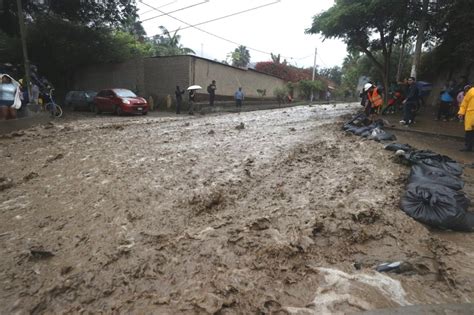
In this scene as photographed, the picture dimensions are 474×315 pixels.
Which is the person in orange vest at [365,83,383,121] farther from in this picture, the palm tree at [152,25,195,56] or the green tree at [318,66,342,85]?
the green tree at [318,66,342,85]

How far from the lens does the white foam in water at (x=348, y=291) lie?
7.78ft

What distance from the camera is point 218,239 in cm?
324

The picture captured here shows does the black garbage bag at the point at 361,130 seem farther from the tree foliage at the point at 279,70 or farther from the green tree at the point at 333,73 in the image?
the green tree at the point at 333,73

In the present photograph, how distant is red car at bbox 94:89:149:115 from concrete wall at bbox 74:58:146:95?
207 inches

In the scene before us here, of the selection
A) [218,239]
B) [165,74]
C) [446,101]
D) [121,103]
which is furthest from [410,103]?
[165,74]

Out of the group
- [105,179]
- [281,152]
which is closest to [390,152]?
[281,152]

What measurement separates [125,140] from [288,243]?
6.14m

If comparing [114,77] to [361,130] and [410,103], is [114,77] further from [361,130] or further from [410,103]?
[410,103]

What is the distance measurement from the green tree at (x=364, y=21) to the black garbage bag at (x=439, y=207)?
10875 mm

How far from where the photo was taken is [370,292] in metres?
2.52

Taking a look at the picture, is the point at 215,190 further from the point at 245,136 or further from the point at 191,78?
the point at 191,78

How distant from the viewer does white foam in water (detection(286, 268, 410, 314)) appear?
2.37 meters

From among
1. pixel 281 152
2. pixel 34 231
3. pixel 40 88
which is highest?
pixel 40 88

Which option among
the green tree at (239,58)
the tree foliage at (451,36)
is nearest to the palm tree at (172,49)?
the green tree at (239,58)
